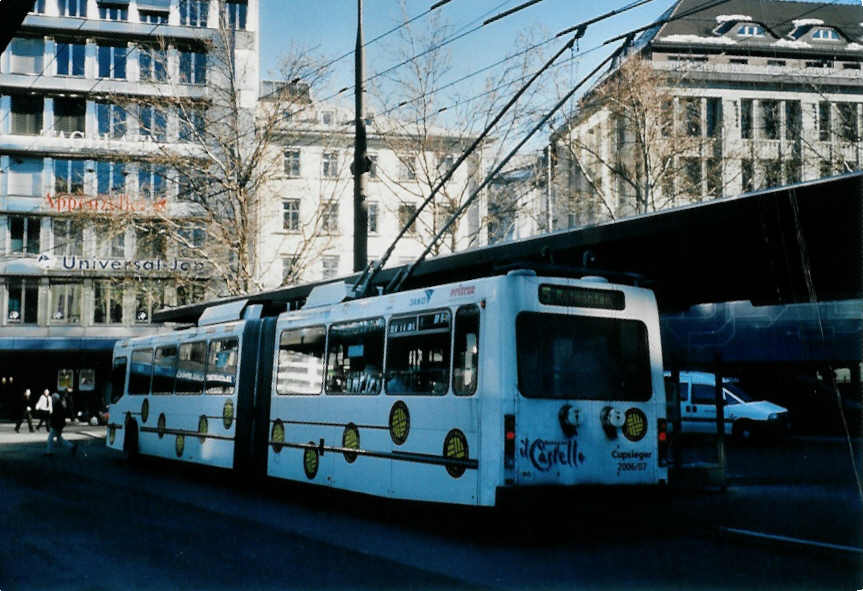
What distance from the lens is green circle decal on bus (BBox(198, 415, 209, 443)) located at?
17.4m

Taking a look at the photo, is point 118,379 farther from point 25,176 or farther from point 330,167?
point 25,176

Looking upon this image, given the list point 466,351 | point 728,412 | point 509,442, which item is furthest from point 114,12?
point 509,442

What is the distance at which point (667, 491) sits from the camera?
11.0 metres

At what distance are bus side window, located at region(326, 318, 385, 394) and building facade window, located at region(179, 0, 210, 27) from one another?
38.0 m

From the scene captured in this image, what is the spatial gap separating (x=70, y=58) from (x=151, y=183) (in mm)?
11828

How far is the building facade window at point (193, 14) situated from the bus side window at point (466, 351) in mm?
40758

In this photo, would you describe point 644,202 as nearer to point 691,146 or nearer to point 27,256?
point 691,146

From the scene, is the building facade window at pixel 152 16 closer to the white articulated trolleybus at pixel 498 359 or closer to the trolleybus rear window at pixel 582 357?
the white articulated trolleybus at pixel 498 359

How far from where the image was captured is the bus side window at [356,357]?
1236 centimetres

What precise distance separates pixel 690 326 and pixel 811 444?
7.19m

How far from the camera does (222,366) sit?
55.6 ft

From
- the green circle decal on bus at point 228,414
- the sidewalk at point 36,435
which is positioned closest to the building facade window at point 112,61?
the sidewalk at point 36,435

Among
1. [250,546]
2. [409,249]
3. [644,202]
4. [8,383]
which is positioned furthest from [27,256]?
[250,546]

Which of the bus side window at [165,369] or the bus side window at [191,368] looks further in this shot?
the bus side window at [165,369]
